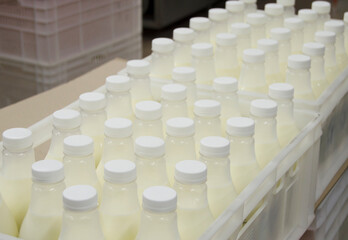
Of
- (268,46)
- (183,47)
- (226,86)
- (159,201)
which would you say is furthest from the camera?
(183,47)

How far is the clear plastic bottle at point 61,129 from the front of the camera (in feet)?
3.43

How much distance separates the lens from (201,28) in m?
1.61

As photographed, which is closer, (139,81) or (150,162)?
(150,162)

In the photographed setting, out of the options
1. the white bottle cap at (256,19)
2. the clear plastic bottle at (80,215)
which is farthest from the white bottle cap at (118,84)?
the white bottle cap at (256,19)

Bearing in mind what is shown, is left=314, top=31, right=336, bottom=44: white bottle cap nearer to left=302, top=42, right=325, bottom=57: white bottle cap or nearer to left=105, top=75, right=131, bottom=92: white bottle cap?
left=302, top=42, right=325, bottom=57: white bottle cap

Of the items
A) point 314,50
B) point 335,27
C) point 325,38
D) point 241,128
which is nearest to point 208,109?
point 241,128

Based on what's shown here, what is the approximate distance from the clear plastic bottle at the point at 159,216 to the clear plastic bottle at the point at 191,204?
7 centimetres

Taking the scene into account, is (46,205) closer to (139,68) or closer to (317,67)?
(139,68)

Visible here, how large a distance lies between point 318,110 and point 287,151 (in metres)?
0.23

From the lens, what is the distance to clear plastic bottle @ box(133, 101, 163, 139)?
1094mm

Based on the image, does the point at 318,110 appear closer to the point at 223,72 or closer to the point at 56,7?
the point at 223,72

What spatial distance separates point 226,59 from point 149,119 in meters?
0.44

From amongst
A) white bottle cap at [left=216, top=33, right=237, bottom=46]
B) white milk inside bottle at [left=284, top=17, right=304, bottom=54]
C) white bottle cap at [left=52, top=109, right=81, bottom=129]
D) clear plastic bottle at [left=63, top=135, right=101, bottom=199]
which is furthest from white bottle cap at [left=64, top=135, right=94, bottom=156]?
white milk inside bottle at [left=284, top=17, right=304, bottom=54]

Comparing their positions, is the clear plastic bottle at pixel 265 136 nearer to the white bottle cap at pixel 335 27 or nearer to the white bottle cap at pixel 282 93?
the white bottle cap at pixel 282 93
